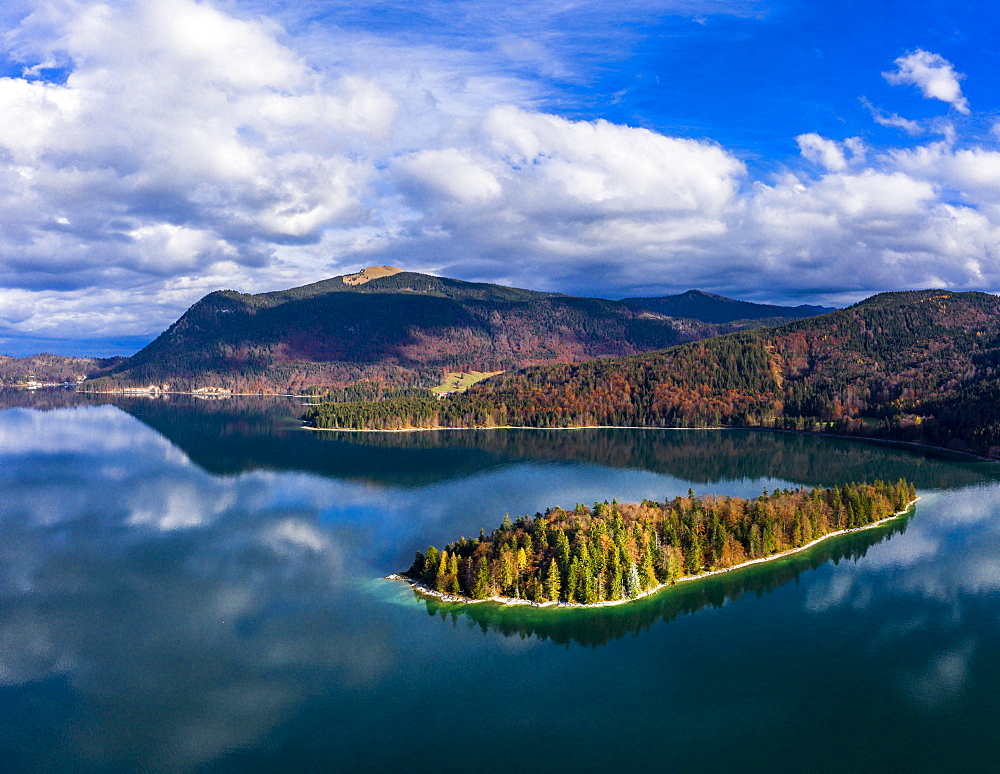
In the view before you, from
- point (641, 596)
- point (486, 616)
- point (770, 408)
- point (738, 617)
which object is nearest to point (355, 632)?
point (486, 616)

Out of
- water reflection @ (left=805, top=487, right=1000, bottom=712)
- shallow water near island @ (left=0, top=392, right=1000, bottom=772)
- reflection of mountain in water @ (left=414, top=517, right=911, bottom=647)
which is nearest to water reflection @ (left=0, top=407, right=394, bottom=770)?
shallow water near island @ (left=0, top=392, right=1000, bottom=772)

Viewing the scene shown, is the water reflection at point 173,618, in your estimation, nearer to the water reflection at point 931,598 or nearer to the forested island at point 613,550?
the forested island at point 613,550

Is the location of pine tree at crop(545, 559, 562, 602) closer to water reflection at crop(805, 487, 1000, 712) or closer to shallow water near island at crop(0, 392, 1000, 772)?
shallow water near island at crop(0, 392, 1000, 772)

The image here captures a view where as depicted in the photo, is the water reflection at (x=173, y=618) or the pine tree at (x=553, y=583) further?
the pine tree at (x=553, y=583)

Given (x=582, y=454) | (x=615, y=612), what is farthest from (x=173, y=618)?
(x=582, y=454)

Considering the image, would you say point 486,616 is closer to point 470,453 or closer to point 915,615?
point 915,615

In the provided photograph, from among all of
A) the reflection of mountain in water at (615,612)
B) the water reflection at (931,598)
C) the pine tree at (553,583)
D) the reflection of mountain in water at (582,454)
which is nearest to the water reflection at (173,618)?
the reflection of mountain in water at (615,612)
